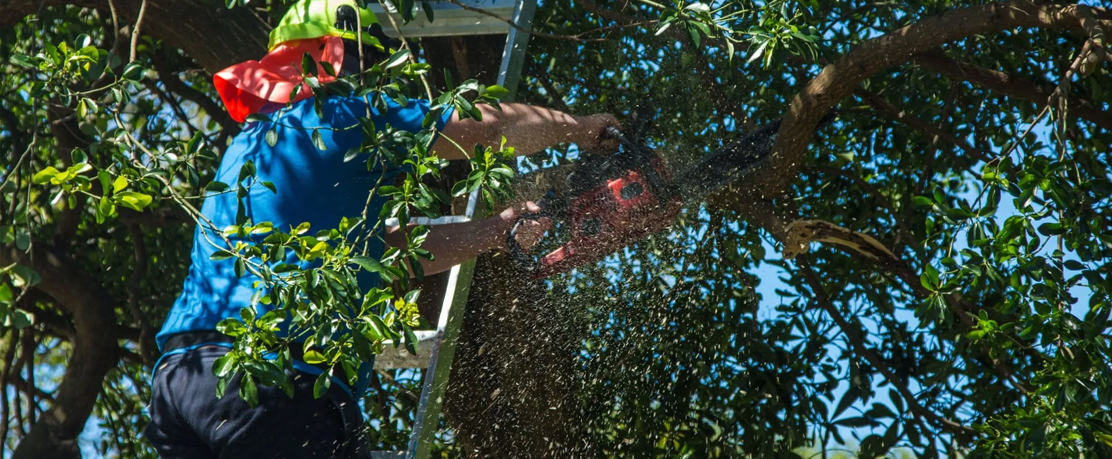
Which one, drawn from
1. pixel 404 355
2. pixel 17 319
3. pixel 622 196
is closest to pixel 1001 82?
pixel 622 196

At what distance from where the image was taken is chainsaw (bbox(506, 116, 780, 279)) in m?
3.00

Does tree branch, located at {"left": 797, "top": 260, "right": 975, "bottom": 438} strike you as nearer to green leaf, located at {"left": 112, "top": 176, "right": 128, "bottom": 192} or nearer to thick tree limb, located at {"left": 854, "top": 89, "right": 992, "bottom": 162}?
thick tree limb, located at {"left": 854, "top": 89, "right": 992, "bottom": 162}

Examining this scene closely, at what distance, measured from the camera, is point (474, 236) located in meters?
2.92

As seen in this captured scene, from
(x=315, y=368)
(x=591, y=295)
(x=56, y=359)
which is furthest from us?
(x=56, y=359)

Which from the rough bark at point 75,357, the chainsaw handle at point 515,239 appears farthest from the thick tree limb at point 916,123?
the rough bark at point 75,357

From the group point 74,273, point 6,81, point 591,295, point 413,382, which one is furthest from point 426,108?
point 6,81

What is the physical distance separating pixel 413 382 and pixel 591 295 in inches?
45.7

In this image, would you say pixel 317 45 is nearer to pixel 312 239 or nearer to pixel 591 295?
pixel 312 239

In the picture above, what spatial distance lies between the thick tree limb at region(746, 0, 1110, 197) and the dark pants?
1507 millimetres

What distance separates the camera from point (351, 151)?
221cm

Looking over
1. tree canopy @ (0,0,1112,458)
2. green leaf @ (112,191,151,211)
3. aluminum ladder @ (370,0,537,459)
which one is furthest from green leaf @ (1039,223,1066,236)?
green leaf @ (112,191,151,211)

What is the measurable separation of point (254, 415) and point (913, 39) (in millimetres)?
Answer: 1977

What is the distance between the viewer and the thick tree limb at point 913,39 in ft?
9.78

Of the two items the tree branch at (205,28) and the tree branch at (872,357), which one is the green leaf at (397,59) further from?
the tree branch at (872,357)
